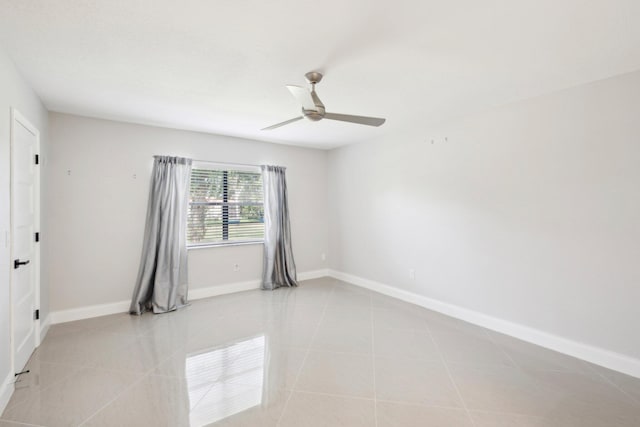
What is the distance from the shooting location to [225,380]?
231cm

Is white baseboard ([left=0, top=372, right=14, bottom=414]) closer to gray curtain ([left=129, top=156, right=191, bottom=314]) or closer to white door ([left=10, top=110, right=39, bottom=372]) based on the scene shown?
white door ([left=10, top=110, right=39, bottom=372])

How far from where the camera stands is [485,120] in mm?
3268

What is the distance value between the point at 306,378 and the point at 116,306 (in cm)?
284

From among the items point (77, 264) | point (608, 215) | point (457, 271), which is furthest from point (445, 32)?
point (77, 264)

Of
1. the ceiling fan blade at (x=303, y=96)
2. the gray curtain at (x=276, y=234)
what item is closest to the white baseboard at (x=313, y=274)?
the gray curtain at (x=276, y=234)

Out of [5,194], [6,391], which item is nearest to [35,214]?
[5,194]

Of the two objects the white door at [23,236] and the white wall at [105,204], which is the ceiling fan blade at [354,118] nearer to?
the white door at [23,236]

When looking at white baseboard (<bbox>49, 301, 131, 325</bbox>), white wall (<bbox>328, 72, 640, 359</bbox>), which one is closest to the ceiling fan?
white wall (<bbox>328, 72, 640, 359</bbox>)

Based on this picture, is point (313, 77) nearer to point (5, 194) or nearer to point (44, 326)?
point (5, 194)

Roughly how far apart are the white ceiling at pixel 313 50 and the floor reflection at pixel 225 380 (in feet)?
8.05

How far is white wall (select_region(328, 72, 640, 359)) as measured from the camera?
2.44 meters

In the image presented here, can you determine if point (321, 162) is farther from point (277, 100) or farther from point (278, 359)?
point (278, 359)

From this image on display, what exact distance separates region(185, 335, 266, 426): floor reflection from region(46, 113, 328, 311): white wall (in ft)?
6.03

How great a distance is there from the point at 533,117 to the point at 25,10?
13.0 feet
